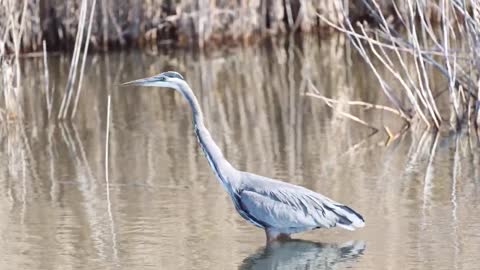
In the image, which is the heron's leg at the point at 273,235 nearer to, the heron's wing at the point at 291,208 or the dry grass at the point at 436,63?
the heron's wing at the point at 291,208

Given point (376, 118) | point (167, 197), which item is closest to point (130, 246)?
point (167, 197)

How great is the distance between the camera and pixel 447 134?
8.84 m

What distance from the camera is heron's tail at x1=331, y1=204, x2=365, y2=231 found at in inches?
241

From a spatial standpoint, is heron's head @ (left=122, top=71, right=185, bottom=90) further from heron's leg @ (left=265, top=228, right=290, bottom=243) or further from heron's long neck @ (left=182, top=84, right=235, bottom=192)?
heron's leg @ (left=265, top=228, right=290, bottom=243)

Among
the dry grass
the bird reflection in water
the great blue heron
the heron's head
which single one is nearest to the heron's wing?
the great blue heron

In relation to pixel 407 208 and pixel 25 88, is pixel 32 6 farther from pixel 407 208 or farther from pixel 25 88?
→ pixel 407 208

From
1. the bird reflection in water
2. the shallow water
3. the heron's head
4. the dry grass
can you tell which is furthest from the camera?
the dry grass

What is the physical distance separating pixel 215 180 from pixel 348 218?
1.79m

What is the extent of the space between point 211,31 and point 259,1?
60 centimetres

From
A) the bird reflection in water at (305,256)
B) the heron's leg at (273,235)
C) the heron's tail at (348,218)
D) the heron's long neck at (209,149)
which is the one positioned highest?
the heron's long neck at (209,149)

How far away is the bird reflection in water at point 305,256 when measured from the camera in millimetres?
5941

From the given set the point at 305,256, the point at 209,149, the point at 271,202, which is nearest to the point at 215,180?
the point at 209,149

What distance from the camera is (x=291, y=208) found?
6.21 metres

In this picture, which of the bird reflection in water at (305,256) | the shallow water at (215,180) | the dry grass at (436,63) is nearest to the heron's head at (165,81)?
the shallow water at (215,180)
